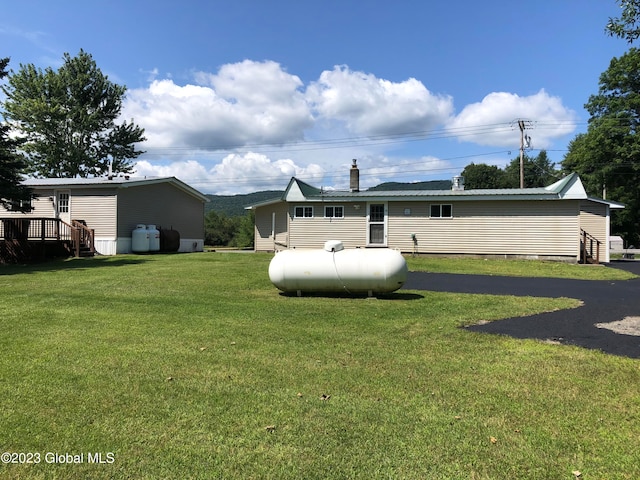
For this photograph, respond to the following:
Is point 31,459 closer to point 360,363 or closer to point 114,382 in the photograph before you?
point 114,382

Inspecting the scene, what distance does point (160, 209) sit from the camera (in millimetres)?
23766

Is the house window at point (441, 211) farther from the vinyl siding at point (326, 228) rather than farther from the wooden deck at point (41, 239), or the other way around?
the wooden deck at point (41, 239)

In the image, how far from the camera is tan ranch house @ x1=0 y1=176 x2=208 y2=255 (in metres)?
20.3

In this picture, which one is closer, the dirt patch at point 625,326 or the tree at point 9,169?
the dirt patch at point 625,326

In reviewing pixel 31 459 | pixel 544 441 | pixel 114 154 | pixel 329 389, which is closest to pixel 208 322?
pixel 329 389

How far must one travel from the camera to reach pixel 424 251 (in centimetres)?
2008

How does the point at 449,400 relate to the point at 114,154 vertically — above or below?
below

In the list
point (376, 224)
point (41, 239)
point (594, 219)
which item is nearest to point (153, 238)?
point (41, 239)

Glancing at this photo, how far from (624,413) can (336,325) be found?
149 inches

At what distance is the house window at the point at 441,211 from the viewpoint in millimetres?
19828

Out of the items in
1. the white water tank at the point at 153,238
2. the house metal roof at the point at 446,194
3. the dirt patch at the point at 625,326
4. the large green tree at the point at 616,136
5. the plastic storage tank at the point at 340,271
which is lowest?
the dirt patch at the point at 625,326

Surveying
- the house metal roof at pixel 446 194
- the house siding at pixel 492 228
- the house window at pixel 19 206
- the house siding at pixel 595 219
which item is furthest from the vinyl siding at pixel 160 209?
the house siding at pixel 595 219

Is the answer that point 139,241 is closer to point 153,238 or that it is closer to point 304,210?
point 153,238

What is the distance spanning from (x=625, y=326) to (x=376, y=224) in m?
14.3
